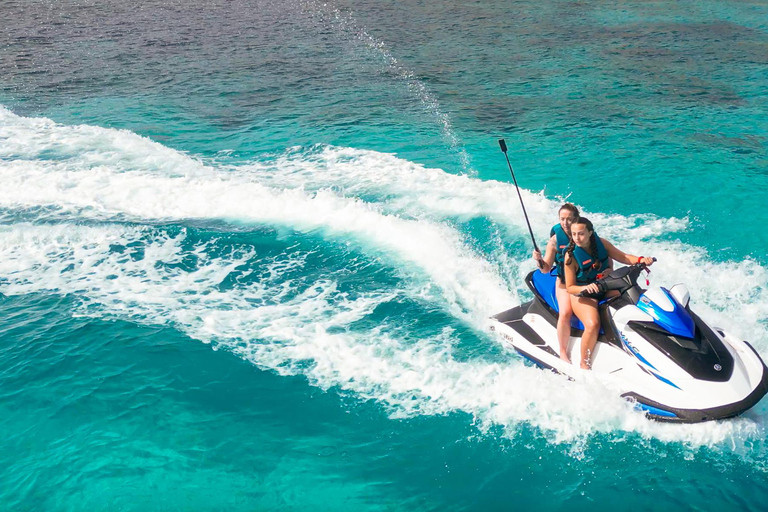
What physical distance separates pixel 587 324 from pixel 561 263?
68 centimetres

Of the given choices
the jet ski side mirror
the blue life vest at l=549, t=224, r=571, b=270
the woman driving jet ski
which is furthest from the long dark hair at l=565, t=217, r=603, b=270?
the jet ski side mirror

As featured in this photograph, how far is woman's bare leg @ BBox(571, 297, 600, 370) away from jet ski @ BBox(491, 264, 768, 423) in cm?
7

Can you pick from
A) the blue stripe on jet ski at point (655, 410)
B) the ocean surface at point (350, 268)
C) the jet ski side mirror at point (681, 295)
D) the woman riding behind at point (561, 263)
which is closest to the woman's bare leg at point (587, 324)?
the woman riding behind at point (561, 263)

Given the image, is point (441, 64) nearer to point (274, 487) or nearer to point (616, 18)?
point (616, 18)

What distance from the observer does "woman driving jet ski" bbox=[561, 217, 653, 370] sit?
6.18 meters

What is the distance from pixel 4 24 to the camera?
26797mm

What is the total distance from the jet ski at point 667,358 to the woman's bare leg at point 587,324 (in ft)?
0.24

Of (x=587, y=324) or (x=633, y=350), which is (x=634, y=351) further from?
(x=587, y=324)

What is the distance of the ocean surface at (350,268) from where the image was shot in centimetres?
588

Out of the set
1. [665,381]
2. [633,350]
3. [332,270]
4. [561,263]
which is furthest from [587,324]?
[332,270]

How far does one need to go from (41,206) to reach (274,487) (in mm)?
8130

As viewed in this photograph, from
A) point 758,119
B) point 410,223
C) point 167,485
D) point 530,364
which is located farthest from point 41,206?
point 758,119

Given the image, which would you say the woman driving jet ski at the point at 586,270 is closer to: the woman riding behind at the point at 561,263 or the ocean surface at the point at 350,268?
the woman riding behind at the point at 561,263

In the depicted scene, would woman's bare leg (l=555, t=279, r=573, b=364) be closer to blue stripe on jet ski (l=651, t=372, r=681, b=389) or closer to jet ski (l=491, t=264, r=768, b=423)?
jet ski (l=491, t=264, r=768, b=423)
